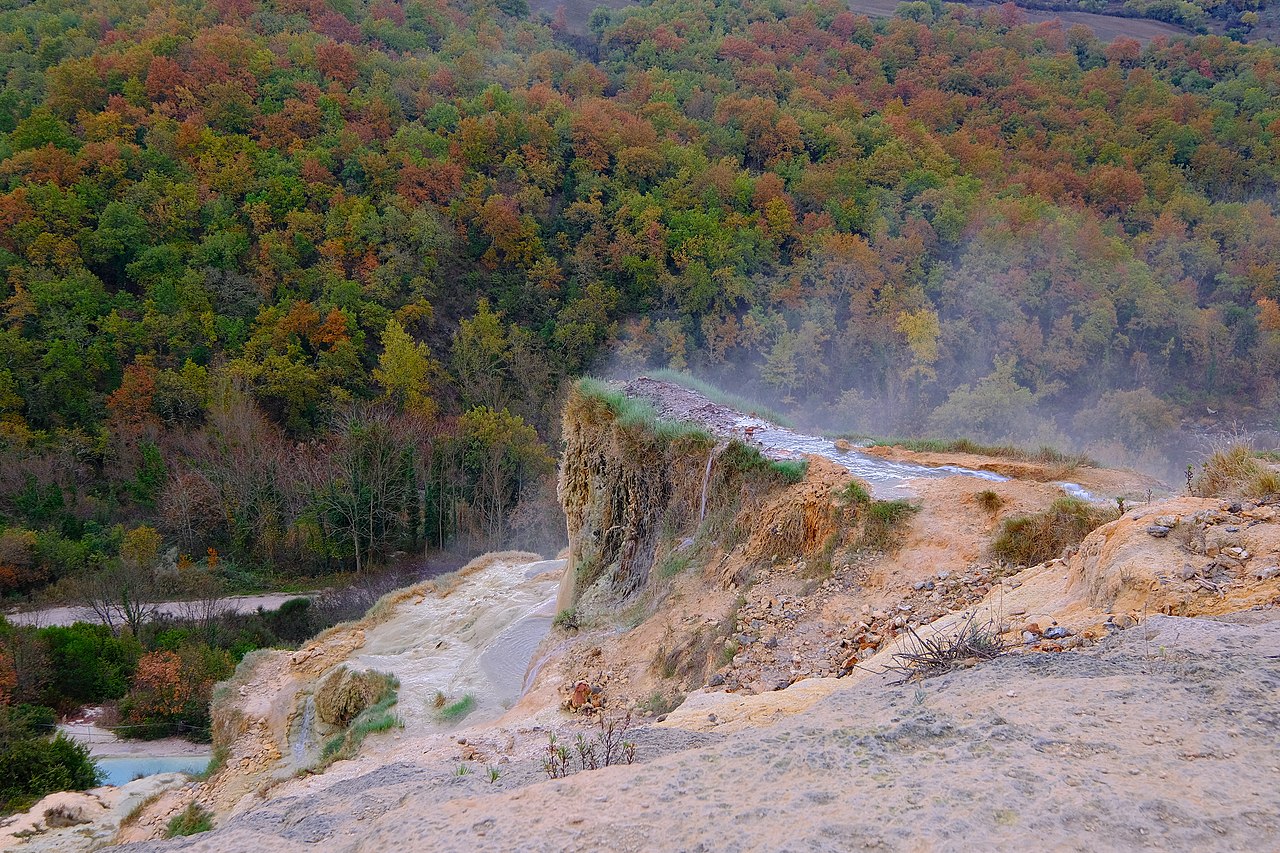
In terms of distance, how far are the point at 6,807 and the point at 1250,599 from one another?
20.8 m

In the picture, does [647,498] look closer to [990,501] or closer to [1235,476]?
[990,501]

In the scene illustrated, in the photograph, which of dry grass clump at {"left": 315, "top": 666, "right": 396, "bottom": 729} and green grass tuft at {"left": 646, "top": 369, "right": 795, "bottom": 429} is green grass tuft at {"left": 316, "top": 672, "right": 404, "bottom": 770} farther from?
green grass tuft at {"left": 646, "top": 369, "right": 795, "bottom": 429}

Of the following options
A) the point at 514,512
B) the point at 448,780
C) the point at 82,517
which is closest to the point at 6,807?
the point at 448,780

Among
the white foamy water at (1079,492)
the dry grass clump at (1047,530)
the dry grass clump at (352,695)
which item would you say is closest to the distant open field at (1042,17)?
the dry grass clump at (352,695)

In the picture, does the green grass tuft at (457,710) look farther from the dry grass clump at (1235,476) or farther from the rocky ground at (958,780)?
the dry grass clump at (1235,476)

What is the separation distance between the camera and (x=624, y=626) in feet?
35.2

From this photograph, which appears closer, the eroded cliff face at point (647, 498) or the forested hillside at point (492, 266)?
the eroded cliff face at point (647, 498)

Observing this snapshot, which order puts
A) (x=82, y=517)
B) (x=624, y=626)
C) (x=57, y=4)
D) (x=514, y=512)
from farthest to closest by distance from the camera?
(x=57, y=4), (x=82, y=517), (x=514, y=512), (x=624, y=626)

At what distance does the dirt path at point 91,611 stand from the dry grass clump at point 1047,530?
29.1 m

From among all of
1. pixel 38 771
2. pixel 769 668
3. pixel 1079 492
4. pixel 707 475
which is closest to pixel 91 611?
pixel 38 771

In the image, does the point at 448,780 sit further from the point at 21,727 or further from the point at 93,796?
the point at 21,727

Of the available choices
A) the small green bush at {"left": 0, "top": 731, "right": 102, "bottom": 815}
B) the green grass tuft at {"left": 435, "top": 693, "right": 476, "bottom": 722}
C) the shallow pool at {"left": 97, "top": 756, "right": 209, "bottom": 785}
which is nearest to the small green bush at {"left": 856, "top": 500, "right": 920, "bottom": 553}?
the green grass tuft at {"left": 435, "top": 693, "right": 476, "bottom": 722}

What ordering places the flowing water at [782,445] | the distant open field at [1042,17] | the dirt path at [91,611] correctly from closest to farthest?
the flowing water at [782,445]
the dirt path at [91,611]
the distant open field at [1042,17]

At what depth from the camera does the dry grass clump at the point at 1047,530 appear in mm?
7805
